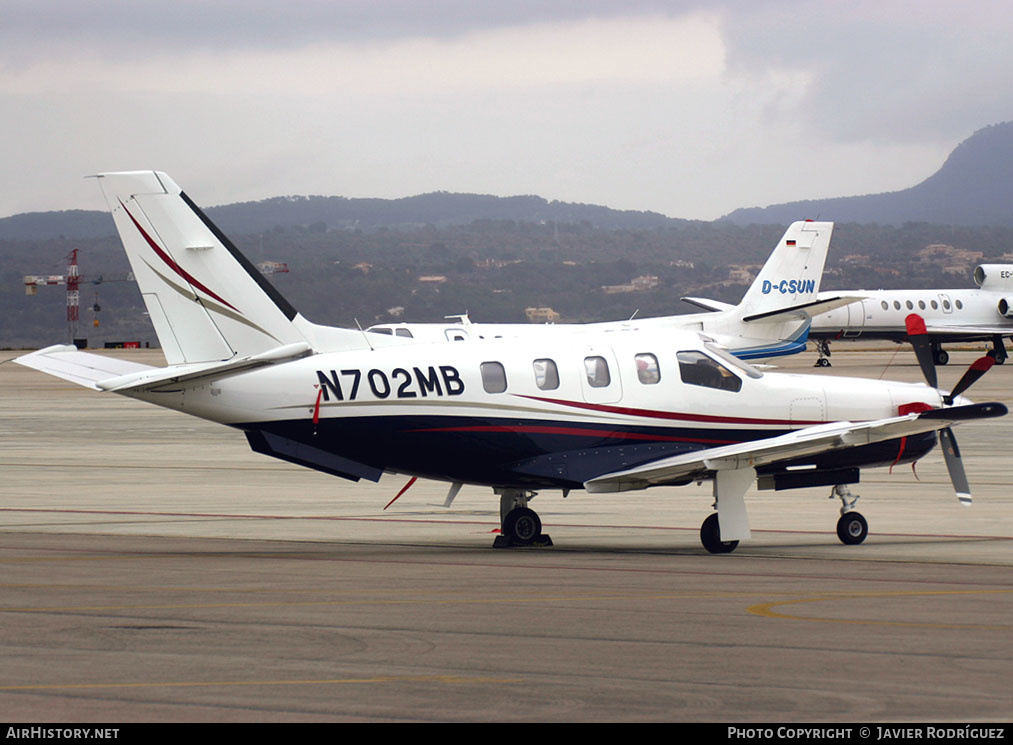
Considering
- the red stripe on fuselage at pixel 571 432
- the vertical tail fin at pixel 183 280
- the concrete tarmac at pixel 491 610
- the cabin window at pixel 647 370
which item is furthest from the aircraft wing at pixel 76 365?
the cabin window at pixel 647 370

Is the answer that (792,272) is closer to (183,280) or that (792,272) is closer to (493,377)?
(493,377)

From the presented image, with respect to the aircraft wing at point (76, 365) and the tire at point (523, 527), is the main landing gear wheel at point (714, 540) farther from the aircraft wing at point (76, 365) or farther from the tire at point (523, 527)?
the aircraft wing at point (76, 365)

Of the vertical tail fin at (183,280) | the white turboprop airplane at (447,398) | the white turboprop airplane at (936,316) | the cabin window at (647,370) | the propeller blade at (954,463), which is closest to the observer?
the white turboprop airplane at (447,398)

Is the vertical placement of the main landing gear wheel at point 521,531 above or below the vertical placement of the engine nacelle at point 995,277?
below

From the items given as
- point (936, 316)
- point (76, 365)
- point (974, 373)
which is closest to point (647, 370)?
point (974, 373)

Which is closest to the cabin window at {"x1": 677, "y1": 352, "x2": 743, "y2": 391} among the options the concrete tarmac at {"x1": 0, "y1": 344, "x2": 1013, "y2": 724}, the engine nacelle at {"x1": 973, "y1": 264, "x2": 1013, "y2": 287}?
the concrete tarmac at {"x1": 0, "y1": 344, "x2": 1013, "y2": 724}

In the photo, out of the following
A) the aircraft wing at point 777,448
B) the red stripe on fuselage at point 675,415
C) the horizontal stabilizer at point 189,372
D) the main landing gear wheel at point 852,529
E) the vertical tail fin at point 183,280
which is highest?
the vertical tail fin at point 183,280

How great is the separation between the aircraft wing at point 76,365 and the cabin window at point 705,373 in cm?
686

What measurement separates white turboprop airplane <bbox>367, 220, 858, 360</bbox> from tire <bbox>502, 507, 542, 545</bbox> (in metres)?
25.7

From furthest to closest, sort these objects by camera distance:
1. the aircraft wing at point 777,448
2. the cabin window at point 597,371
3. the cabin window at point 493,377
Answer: the cabin window at point 597,371
the cabin window at point 493,377
the aircraft wing at point 777,448

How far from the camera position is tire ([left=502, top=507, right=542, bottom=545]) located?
65.1 ft

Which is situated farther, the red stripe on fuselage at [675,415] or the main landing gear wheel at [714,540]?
the red stripe on fuselage at [675,415]

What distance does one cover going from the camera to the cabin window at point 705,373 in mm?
19812

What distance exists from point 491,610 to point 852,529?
7642 millimetres
